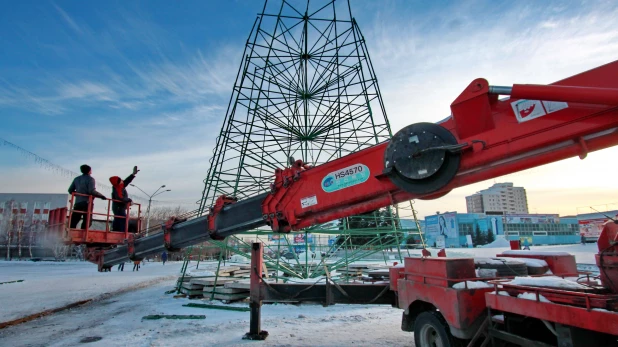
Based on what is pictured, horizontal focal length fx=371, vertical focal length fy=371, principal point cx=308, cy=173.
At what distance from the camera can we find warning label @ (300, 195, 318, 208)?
506 cm

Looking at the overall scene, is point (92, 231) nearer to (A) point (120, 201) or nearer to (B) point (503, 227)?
(A) point (120, 201)

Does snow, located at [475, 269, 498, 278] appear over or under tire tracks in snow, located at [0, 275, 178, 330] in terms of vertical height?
over

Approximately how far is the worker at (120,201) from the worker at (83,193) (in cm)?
46

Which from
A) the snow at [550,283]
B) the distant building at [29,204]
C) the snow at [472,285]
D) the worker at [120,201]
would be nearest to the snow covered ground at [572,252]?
the snow at [472,285]

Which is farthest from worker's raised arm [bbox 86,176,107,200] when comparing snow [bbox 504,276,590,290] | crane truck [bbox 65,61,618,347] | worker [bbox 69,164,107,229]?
snow [bbox 504,276,590,290]

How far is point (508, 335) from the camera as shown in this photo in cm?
376

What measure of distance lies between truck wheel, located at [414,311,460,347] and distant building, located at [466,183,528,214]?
16052 centimetres

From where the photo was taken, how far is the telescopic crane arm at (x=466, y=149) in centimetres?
317

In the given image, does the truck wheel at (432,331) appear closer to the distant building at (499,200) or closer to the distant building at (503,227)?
the distant building at (503,227)

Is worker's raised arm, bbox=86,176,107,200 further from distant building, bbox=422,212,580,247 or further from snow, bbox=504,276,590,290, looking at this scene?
distant building, bbox=422,212,580,247

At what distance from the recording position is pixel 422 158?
3912 mm

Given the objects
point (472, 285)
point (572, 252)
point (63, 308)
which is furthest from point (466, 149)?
point (572, 252)

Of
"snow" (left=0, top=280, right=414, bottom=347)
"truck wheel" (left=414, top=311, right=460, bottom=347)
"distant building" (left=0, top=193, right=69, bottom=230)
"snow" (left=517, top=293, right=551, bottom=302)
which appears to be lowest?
"snow" (left=0, top=280, right=414, bottom=347)

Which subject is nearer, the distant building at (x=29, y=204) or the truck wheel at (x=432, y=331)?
the truck wheel at (x=432, y=331)
